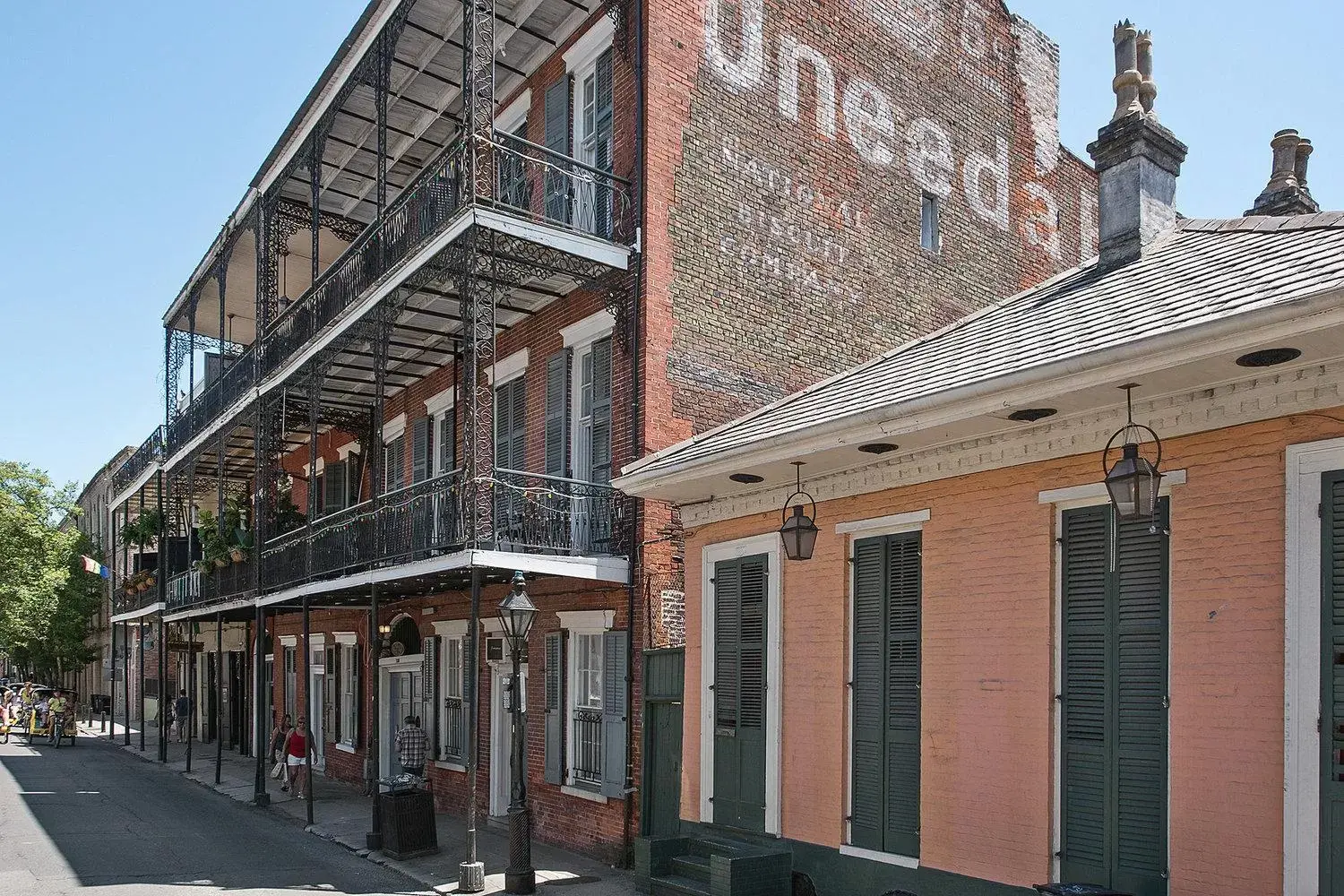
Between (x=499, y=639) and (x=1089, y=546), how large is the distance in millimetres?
9807

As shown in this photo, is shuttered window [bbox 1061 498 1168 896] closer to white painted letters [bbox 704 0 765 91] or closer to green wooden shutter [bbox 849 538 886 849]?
green wooden shutter [bbox 849 538 886 849]

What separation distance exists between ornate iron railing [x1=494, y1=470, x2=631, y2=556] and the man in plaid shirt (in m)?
4.89

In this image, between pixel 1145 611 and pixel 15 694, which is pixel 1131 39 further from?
pixel 15 694

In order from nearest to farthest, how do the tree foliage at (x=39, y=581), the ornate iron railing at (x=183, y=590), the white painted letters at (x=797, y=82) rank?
the white painted letters at (x=797, y=82), the ornate iron railing at (x=183, y=590), the tree foliage at (x=39, y=581)

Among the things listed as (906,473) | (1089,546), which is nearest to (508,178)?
(906,473)

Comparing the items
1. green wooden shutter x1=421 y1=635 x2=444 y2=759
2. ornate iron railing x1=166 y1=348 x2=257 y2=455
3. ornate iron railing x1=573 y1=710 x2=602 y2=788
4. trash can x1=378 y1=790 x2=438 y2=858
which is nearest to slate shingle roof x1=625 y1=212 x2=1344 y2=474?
ornate iron railing x1=573 y1=710 x2=602 y2=788

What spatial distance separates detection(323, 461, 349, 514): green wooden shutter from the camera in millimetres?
23812

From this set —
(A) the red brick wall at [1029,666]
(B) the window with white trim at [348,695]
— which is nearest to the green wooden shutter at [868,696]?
(A) the red brick wall at [1029,666]

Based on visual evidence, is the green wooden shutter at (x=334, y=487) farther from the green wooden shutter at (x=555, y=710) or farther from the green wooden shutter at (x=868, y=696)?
the green wooden shutter at (x=868, y=696)

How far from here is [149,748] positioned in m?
31.9

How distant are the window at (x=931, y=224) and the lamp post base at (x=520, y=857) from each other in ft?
33.3

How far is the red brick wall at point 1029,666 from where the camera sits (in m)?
6.86

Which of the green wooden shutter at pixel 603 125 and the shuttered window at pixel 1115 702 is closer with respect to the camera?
the shuttered window at pixel 1115 702

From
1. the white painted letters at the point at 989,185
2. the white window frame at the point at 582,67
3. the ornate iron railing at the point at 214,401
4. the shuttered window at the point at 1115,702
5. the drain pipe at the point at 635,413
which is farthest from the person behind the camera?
the ornate iron railing at the point at 214,401
